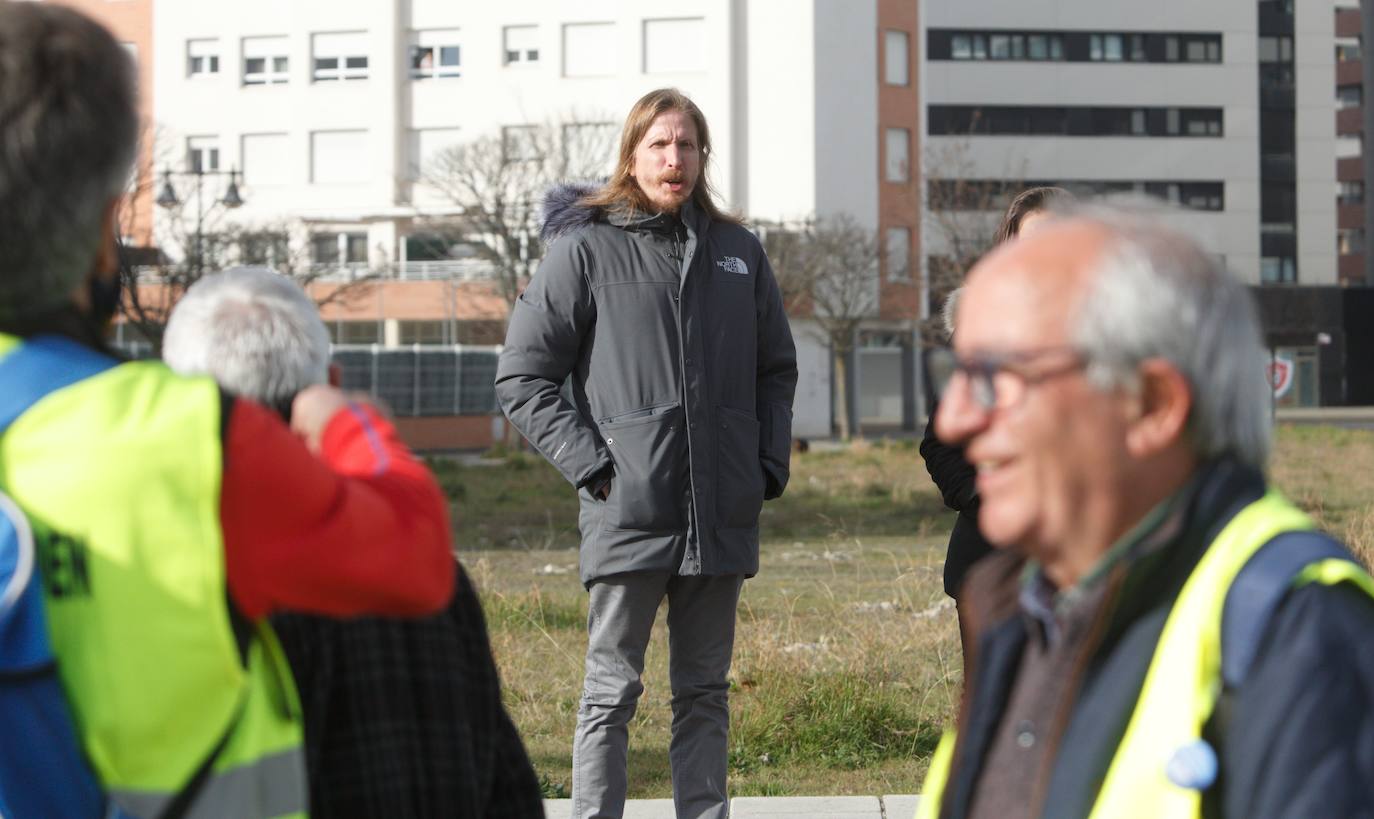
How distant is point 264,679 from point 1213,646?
3.78 ft

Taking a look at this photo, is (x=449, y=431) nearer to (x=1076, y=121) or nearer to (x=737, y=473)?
(x=1076, y=121)

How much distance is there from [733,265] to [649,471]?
2.34 ft

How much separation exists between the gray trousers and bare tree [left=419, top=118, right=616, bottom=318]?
40.5 m

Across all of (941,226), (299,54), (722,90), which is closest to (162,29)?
(299,54)

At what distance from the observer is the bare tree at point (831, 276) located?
163 ft

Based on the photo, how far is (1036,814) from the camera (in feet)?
6.15

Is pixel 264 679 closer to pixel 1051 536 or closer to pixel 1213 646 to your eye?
pixel 1051 536

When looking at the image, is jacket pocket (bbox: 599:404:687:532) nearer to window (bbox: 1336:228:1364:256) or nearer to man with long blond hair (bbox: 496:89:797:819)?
man with long blond hair (bbox: 496:89:797:819)

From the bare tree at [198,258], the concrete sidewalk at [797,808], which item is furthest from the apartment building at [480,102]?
the concrete sidewalk at [797,808]

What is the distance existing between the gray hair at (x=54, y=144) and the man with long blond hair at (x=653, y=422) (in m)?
3.07

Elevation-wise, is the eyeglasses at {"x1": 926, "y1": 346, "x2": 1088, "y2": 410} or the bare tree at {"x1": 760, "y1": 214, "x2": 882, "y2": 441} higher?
the bare tree at {"x1": 760, "y1": 214, "x2": 882, "y2": 441}

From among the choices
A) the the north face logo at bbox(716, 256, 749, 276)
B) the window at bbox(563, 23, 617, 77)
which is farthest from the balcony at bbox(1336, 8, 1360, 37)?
the the north face logo at bbox(716, 256, 749, 276)

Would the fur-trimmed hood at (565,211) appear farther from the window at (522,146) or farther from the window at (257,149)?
the window at (257,149)

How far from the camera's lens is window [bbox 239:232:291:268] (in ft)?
128
